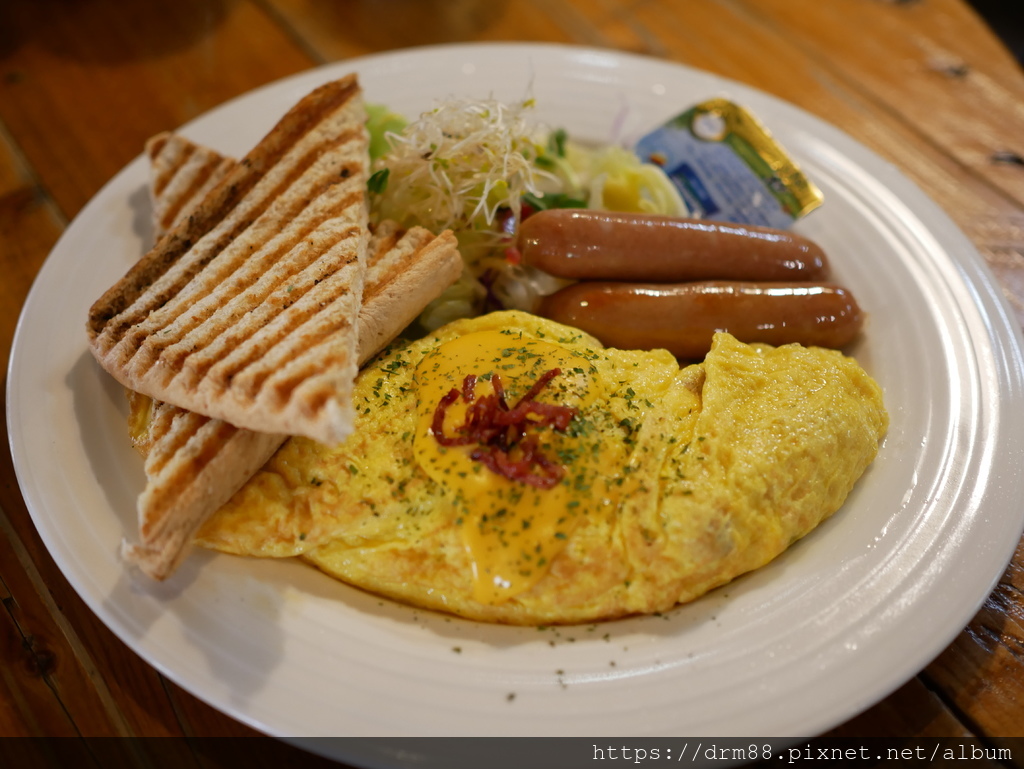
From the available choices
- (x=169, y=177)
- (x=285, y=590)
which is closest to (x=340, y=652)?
(x=285, y=590)

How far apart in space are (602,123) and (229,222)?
79.6 inches

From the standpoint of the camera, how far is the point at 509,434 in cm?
221

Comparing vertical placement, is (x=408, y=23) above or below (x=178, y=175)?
above

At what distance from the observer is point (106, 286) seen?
2.88 metres

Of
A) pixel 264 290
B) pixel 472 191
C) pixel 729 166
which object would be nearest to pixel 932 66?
pixel 729 166

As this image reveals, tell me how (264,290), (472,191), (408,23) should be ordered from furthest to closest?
(408,23) < (472,191) < (264,290)

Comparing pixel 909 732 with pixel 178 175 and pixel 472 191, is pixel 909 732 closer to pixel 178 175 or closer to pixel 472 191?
pixel 472 191

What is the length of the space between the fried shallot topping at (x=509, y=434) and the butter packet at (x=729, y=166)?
5.74 feet

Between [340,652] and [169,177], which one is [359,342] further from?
[169,177]

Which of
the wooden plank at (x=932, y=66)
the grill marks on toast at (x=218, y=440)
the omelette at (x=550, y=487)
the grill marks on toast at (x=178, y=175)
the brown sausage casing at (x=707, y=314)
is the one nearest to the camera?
the grill marks on toast at (x=218, y=440)

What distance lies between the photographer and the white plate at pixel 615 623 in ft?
6.09

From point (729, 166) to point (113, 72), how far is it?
356 cm

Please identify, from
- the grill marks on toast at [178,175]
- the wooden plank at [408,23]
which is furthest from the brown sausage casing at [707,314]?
the wooden plank at [408,23]

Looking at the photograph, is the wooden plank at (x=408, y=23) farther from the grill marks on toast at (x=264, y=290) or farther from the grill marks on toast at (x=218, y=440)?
the grill marks on toast at (x=218, y=440)
